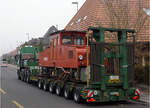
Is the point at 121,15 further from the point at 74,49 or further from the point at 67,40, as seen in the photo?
the point at 74,49

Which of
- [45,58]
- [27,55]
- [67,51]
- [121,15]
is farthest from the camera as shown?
[27,55]

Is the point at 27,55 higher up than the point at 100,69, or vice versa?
the point at 27,55

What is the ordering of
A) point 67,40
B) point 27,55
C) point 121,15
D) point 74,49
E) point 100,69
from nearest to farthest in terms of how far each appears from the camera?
point 100,69, point 74,49, point 67,40, point 121,15, point 27,55

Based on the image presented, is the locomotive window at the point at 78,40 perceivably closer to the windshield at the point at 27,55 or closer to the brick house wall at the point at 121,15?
the brick house wall at the point at 121,15

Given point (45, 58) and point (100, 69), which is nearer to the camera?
point (100, 69)

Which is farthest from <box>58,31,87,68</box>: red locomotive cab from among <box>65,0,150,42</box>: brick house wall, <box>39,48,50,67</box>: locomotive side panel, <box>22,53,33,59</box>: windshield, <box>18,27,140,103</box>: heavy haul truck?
<box>22,53,33,59</box>: windshield

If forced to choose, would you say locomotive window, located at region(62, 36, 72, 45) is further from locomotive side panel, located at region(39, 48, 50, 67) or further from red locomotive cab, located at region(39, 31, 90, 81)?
locomotive side panel, located at region(39, 48, 50, 67)

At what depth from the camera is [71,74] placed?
13.4 meters

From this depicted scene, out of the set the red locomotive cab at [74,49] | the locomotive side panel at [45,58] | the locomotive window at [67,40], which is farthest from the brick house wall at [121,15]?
the locomotive side panel at [45,58]

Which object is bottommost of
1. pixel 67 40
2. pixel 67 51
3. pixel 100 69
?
pixel 100 69

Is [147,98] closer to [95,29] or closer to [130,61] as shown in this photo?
[130,61]

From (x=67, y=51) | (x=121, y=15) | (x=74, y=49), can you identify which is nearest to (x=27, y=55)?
(x=67, y=51)

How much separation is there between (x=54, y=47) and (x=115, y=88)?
16.2ft

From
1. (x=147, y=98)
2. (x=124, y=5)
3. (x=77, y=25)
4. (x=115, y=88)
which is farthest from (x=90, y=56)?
(x=77, y=25)
